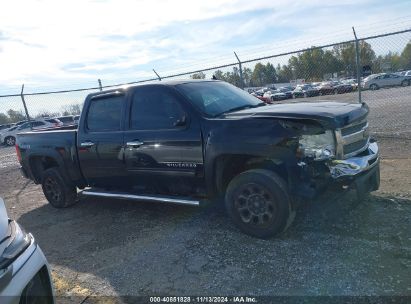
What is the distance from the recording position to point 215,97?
5.43 metres

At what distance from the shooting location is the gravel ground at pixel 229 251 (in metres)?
3.67

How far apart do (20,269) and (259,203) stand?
2630 mm

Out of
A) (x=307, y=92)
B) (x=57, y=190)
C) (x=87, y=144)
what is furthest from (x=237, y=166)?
(x=307, y=92)

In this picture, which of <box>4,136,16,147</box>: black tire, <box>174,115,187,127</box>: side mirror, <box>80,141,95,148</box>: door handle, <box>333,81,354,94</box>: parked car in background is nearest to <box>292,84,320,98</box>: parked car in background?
<box>333,81,354,94</box>: parked car in background

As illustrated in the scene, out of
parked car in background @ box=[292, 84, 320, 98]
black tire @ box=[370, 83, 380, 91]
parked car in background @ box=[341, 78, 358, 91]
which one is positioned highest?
parked car in background @ box=[341, 78, 358, 91]

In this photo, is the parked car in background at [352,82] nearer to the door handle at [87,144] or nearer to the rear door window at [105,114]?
the rear door window at [105,114]

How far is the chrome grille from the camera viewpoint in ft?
14.0

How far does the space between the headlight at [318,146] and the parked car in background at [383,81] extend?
3669 cm

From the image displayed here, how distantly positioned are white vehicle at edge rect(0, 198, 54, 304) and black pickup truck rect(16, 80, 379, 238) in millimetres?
2254

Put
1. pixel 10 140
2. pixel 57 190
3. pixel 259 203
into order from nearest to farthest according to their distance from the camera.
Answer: pixel 259 203, pixel 57 190, pixel 10 140

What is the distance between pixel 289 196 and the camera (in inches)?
170

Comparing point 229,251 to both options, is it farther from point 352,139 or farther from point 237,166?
point 352,139

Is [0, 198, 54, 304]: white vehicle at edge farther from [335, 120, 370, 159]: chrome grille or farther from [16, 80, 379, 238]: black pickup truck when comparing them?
[335, 120, 370, 159]: chrome grille

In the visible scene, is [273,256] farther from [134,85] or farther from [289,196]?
[134,85]
